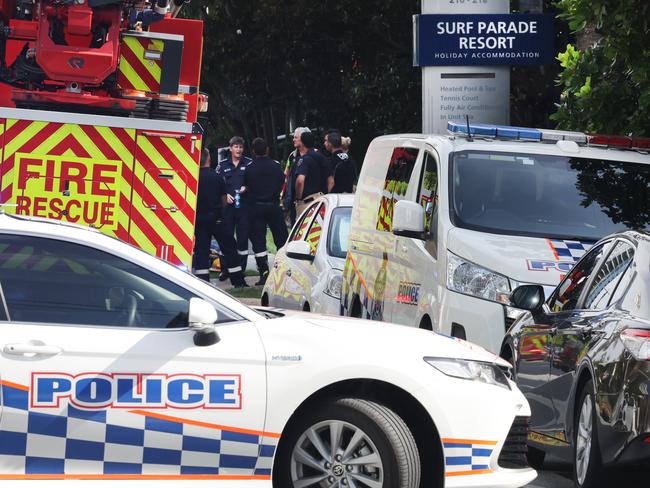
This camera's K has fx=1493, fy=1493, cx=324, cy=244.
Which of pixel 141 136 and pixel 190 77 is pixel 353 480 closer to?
pixel 141 136

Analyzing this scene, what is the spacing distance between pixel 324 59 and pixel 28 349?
24791mm

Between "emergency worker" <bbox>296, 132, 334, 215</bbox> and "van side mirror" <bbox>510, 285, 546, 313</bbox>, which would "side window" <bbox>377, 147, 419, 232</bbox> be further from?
"emergency worker" <bbox>296, 132, 334, 215</bbox>

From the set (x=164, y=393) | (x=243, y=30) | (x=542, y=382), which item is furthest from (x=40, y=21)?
(x=243, y=30)

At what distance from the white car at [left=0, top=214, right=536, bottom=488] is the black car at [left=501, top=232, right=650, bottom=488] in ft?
1.58

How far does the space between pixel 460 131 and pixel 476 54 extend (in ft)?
19.0

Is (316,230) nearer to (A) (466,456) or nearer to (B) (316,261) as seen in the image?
(B) (316,261)

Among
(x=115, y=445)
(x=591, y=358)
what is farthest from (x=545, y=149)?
(x=115, y=445)

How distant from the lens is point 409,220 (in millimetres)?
10414

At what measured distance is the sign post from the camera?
1695cm

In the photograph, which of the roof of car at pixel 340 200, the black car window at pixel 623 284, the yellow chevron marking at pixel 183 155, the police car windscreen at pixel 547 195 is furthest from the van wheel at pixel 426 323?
the roof of car at pixel 340 200

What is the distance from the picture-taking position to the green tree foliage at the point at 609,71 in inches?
476

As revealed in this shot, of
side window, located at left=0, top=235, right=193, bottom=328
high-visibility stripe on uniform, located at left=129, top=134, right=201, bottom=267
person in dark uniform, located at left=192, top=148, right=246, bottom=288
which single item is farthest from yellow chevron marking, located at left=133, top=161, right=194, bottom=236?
person in dark uniform, located at left=192, top=148, right=246, bottom=288

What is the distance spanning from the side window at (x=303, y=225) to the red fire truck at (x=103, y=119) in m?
2.34

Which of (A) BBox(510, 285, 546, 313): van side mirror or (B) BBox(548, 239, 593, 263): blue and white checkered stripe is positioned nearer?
(A) BBox(510, 285, 546, 313): van side mirror
